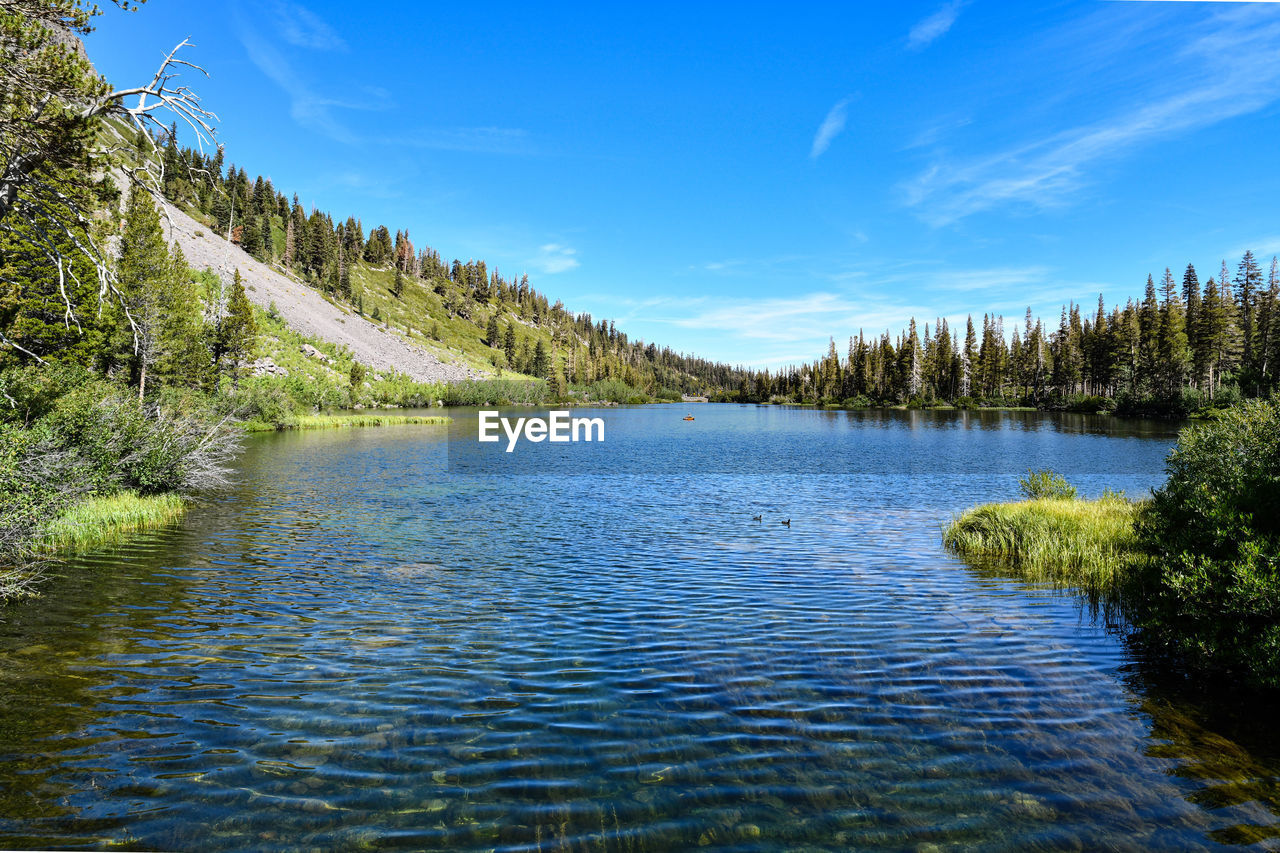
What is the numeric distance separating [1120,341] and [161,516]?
157m

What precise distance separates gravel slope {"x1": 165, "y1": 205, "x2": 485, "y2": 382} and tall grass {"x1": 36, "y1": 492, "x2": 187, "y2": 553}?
110430 mm

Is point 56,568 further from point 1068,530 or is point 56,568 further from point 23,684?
point 1068,530

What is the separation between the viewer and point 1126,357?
418 feet

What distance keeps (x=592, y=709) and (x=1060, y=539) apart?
1797cm

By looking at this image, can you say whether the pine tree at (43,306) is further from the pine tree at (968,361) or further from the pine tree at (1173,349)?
the pine tree at (968,361)

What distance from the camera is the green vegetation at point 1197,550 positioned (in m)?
10.5

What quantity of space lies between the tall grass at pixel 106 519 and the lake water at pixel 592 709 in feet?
5.62

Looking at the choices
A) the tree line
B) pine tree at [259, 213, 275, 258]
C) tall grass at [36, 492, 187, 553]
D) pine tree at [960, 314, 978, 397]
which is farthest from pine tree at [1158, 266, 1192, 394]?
pine tree at [259, 213, 275, 258]

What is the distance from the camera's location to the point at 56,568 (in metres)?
17.9

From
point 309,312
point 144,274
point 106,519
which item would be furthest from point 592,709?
point 309,312

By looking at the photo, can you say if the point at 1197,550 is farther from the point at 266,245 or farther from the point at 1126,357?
the point at 266,245

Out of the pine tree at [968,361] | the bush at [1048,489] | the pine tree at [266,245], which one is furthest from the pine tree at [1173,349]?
the pine tree at [266,245]

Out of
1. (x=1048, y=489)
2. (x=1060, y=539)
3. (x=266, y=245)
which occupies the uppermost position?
(x=266, y=245)

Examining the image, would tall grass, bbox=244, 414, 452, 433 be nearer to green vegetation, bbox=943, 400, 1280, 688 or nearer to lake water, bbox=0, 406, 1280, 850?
lake water, bbox=0, 406, 1280, 850
